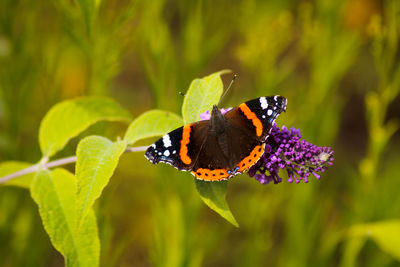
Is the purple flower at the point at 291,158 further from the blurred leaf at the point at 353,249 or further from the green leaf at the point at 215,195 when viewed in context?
the blurred leaf at the point at 353,249

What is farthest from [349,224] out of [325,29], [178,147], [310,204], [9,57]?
[9,57]

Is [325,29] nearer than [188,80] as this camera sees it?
No

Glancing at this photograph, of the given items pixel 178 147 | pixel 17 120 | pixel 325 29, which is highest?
pixel 325 29

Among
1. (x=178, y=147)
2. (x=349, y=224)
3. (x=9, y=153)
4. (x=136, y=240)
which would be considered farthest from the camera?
(x=136, y=240)

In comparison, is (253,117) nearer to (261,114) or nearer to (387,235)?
(261,114)

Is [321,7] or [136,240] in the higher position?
→ [321,7]

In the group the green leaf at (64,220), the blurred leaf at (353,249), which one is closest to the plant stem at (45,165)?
the green leaf at (64,220)

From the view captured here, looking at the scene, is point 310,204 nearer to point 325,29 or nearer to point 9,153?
point 325,29

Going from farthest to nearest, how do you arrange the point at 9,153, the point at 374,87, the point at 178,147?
the point at 374,87 < the point at 9,153 < the point at 178,147
